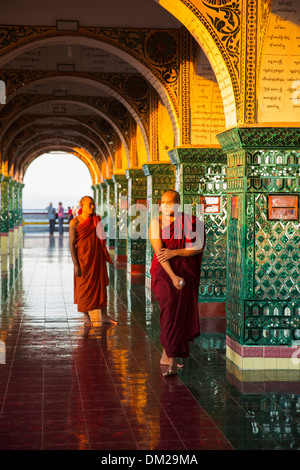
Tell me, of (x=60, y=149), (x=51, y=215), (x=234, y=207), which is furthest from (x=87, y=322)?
(x=51, y=215)

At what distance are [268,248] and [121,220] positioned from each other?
11.5m

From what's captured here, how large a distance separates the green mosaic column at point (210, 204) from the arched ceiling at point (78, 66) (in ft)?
2.27

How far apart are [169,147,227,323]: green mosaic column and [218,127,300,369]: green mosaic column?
2605 mm

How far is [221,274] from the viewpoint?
29.3 feet

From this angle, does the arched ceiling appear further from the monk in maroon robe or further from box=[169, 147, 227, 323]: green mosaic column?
the monk in maroon robe

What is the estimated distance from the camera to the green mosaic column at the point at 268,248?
6.14 meters

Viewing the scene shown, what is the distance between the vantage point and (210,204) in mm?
8992

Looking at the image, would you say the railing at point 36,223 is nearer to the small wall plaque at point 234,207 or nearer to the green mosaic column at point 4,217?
the green mosaic column at point 4,217

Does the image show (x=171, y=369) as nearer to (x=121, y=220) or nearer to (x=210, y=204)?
(x=210, y=204)

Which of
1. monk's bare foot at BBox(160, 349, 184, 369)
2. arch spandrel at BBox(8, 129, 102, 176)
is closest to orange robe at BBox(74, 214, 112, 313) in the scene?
monk's bare foot at BBox(160, 349, 184, 369)

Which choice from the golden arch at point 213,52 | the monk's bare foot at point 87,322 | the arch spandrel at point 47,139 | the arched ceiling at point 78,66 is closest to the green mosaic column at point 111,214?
the arch spandrel at point 47,139

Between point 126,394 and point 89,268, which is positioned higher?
point 89,268
